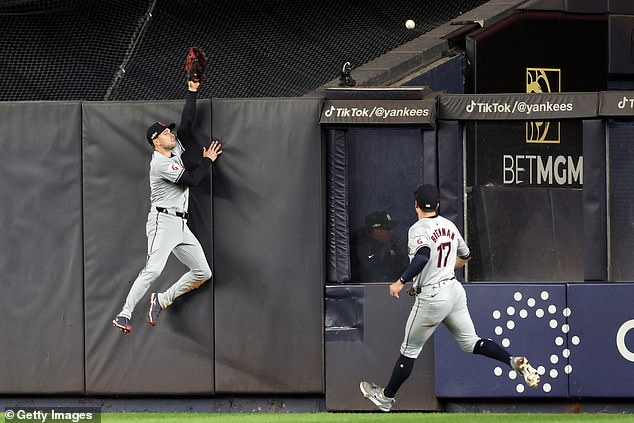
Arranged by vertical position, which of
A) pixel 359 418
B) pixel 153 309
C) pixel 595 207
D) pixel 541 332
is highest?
pixel 595 207

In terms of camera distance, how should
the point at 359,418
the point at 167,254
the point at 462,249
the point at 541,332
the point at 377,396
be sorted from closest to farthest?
the point at 462,249
the point at 377,396
the point at 359,418
the point at 541,332
the point at 167,254

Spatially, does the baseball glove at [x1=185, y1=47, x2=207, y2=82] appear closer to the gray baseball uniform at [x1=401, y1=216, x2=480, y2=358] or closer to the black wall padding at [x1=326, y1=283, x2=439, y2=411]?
the black wall padding at [x1=326, y1=283, x2=439, y2=411]

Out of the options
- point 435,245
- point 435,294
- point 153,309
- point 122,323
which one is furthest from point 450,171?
point 122,323

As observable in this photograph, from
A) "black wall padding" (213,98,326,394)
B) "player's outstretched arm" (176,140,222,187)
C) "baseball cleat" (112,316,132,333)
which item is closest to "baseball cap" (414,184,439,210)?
"black wall padding" (213,98,326,394)

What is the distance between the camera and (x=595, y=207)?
10.9 meters

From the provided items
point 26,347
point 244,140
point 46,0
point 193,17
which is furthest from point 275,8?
point 26,347

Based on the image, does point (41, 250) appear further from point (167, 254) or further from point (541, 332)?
point (541, 332)

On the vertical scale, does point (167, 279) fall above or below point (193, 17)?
below

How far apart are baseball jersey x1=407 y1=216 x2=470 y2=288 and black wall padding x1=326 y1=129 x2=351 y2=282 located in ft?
4.55

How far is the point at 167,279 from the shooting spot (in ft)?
37.0

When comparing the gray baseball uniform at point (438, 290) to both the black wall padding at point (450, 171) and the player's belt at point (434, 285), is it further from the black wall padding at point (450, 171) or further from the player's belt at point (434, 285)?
the black wall padding at point (450, 171)

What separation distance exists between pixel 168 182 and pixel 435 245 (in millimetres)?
2586

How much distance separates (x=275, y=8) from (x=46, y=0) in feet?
9.56

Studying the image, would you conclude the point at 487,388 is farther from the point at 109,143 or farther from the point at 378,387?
the point at 109,143
